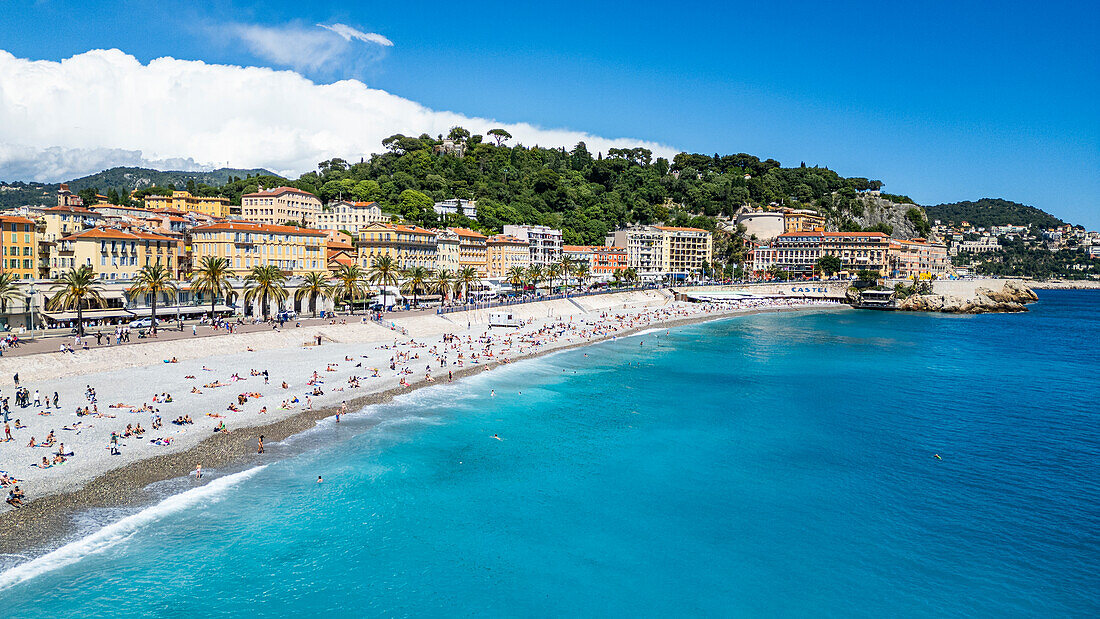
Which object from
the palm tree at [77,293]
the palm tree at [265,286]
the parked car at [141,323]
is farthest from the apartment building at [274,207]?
the parked car at [141,323]

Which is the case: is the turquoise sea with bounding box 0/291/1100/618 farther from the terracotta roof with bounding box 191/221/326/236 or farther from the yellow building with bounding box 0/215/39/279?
the yellow building with bounding box 0/215/39/279

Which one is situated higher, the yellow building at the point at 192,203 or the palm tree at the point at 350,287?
the yellow building at the point at 192,203

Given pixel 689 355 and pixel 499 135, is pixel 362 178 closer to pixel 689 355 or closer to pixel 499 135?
pixel 499 135

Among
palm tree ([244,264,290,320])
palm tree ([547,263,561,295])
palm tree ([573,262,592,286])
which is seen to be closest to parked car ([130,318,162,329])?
palm tree ([244,264,290,320])

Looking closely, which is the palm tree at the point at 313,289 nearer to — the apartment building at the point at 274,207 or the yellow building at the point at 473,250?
the yellow building at the point at 473,250

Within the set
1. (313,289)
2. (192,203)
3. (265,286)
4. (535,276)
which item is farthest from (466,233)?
(192,203)

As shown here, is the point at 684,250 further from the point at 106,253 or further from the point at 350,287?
the point at 106,253

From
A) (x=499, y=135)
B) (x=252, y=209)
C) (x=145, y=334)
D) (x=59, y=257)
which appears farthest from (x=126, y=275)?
(x=499, y=135)
